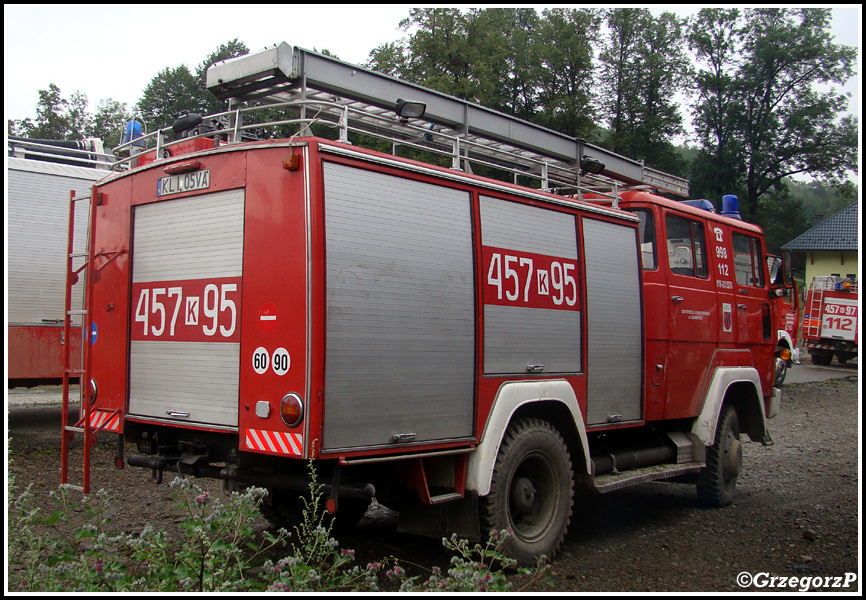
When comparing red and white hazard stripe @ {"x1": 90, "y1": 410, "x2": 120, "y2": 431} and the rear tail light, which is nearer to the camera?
the rear tail light

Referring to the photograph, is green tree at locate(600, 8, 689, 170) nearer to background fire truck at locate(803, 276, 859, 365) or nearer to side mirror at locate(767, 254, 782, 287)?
background fire truck at locate(803, 276, 859, 365)

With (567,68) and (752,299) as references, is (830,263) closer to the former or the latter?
(567,68)

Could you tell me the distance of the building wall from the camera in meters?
34.7

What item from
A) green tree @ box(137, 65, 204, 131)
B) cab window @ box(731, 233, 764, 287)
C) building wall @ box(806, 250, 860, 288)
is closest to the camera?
cab window @ box(731, 233, 764, 287)

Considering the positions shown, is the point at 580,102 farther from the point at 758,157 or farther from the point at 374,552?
the point at 374,552

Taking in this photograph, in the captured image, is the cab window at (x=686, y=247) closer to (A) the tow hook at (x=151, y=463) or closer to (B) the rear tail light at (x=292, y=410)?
(B) the rear tail light at (x=292, y=410)

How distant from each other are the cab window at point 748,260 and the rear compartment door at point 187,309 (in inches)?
223

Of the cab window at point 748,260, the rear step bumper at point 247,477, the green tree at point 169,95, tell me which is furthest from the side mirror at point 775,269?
the green tree at point 169,95

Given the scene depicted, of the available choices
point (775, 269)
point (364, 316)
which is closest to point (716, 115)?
point (775, 269)

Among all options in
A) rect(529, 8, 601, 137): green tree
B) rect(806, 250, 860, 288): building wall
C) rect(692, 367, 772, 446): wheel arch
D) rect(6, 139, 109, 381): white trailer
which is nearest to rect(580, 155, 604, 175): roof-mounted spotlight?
rect(692, 367, 772, 446): wheel arch

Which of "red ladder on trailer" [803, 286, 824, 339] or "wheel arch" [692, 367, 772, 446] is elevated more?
"red ladder on trailer" [803, 286, 824, 339]

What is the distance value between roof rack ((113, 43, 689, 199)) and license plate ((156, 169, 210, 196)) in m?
0.32

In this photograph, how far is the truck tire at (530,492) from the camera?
5020 millimetres

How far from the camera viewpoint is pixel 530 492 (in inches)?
211
